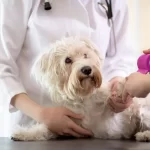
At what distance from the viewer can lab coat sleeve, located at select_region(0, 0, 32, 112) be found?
1.40 m

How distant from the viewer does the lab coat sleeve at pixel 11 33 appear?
55.2 inches

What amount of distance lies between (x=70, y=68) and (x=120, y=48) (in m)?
0.40

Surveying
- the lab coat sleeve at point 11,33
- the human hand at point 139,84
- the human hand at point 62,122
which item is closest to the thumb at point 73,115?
the human hand at point 62,122

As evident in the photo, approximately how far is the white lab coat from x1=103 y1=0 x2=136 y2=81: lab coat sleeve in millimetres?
36

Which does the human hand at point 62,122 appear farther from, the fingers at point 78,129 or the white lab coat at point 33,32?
the white lab coat at point 33,32

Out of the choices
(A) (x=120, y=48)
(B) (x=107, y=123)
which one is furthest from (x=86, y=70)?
(A) (x=120, y=48)

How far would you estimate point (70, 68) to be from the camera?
4.24 ft

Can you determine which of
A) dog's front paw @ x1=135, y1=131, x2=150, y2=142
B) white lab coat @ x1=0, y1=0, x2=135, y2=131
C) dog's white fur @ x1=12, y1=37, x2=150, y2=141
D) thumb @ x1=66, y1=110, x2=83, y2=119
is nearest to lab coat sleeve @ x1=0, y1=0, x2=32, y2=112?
white lab coat @ x1=0, y1=0, x2=135, y2=131

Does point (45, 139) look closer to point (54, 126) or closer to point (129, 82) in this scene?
point (54, 126)

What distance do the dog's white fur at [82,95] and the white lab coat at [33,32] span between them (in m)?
0.09

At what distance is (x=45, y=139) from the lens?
1.26 m

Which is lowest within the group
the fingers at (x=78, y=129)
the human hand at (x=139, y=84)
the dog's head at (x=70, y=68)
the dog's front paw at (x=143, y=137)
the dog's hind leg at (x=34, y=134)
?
the dog's hind leg at (x=34, y=134)

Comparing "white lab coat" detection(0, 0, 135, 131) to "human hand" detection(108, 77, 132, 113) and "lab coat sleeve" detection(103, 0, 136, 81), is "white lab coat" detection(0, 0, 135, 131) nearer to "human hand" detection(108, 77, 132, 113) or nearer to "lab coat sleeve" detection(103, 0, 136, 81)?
"lab coat sleeve" detection(103, 0, 136, 81)

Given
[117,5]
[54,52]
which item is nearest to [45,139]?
[54,52]
